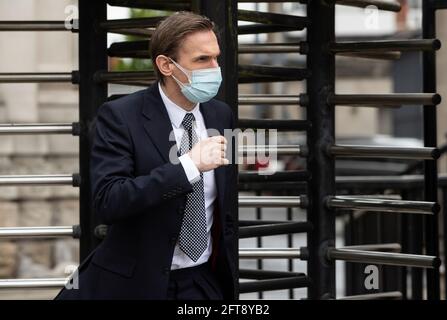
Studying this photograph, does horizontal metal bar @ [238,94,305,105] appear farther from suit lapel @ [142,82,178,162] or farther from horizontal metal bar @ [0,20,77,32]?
suit lapel @ [142,82,178,162]

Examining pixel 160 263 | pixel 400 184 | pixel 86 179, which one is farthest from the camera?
pixel 400 184

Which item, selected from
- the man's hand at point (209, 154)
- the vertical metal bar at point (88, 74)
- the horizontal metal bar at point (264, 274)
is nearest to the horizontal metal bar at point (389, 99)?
the horizontal metal bar at point (264, 274)

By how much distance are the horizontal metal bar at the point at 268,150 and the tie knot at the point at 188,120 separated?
63.0 inches

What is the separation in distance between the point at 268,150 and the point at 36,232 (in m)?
1.27

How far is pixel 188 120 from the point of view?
4.29 meters

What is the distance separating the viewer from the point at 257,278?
21.0ft

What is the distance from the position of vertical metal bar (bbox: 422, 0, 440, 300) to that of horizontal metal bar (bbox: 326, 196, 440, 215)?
0.22 meters

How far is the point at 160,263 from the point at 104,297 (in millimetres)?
252

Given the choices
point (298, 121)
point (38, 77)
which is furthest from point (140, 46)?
point (298, 121)

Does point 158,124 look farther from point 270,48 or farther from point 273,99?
point 270,48

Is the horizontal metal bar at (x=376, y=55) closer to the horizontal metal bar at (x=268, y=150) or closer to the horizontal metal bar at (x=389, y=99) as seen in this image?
the horizontal metal bar at (x=389, y=99)

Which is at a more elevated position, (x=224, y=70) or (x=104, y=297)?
(x=224, y=70)
